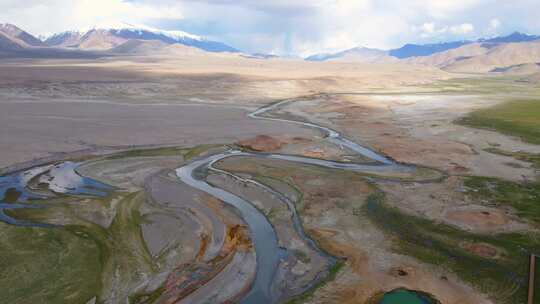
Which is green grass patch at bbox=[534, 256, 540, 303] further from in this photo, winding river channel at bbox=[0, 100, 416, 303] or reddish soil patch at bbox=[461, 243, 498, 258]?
winding river channel at bbox=[0, 100, 416, 303]

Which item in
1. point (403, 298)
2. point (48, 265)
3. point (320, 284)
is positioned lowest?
point (403, 298)

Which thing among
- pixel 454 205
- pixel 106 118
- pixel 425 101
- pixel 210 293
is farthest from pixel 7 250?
pixel 425 101

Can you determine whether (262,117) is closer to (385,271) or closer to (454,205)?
(454,205)

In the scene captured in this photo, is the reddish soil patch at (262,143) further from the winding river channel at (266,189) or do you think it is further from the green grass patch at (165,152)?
the green grass patch at (165,152)

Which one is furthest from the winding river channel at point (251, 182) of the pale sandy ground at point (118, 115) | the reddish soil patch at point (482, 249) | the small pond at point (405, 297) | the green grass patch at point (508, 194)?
the reddish soil patch at point (482, 249)

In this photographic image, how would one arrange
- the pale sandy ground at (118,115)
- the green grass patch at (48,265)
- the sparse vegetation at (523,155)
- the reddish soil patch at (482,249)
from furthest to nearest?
the pale sandy ground at (118,115) < the sparse vegetation at (523,155) < the reddish soil patch at (482,249) < the green grass patch at (48,265)

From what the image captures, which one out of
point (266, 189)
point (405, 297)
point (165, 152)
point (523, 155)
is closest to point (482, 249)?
point (405, 297)

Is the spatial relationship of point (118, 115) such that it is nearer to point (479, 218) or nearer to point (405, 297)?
point (479, 218)
